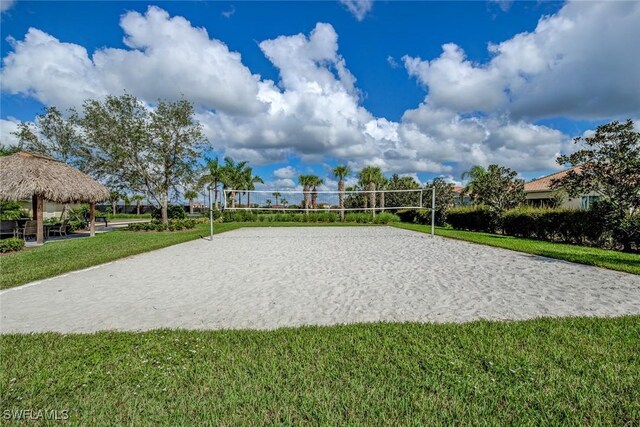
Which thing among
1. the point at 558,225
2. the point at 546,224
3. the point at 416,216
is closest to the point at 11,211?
the point at 416,216

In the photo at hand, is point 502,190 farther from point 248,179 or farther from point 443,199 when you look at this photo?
point 248,179

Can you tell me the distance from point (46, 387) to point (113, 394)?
53 centimetres

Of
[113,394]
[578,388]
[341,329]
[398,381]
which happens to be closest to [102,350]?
[113,394]

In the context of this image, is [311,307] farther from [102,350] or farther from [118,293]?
[118,293]

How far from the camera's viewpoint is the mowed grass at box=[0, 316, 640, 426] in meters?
1.99

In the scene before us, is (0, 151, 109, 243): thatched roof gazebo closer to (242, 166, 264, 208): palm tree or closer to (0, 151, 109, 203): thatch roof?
(0, 151, 109, 203): thatch roof

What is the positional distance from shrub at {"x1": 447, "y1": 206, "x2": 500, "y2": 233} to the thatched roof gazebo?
722 inches

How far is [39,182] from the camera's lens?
1129 centimetres

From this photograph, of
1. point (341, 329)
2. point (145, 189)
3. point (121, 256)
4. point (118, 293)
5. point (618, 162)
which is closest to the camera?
point (341, 329)

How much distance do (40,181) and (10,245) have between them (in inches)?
127

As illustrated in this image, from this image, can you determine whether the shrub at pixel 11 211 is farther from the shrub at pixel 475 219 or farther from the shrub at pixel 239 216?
the shrub at pixel 475 219

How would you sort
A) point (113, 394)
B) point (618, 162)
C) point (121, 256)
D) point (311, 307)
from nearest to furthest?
point (113, 394), point (311, 307), point (121, 256), point (618, 162)

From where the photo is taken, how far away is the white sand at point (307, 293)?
12.5ft

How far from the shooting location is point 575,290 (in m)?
4.94
